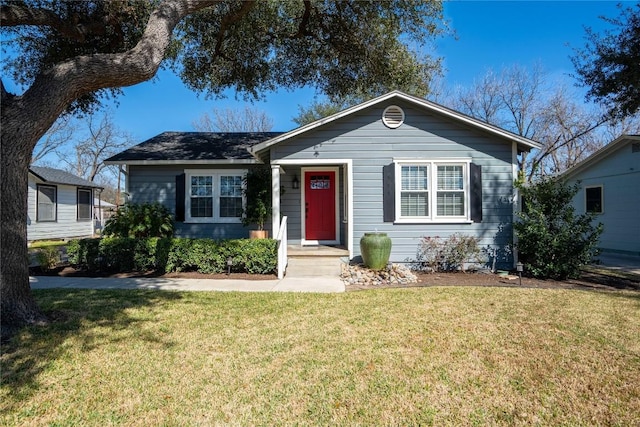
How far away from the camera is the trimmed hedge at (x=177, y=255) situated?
329 inches

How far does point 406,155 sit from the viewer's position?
9.08 meters

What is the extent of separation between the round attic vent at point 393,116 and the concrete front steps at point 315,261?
3.46m

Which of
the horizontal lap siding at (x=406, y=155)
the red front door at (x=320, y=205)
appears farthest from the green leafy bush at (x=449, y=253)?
the red front door at (x=320, y=205)

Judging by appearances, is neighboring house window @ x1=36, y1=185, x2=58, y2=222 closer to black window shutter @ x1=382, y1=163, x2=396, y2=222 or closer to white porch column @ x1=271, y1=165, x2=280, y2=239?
white porch column @ x1=271, y1=165, x2=280, y2=239

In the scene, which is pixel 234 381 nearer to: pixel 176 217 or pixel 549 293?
pixel 549 293

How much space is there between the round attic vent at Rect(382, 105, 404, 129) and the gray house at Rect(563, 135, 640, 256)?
6199 millimetres

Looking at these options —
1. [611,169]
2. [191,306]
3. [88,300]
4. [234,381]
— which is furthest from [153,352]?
[611,169]

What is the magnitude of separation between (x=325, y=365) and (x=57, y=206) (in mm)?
20296

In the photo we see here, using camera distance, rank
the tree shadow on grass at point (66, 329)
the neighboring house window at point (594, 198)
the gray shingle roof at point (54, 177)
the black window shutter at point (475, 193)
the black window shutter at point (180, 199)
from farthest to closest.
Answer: the gray shingle roof at point (54, 177) < the neighboring house window at point (594, 198) < the black window shutter at point (180, 199) < the black window shutter at point (475, 193) < the tree shadow on grass at point (66, 329)

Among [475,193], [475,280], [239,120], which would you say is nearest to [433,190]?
[475,193]

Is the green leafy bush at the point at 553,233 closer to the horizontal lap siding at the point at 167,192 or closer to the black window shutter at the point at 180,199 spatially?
the horizontal lap siding at the point at 167,192

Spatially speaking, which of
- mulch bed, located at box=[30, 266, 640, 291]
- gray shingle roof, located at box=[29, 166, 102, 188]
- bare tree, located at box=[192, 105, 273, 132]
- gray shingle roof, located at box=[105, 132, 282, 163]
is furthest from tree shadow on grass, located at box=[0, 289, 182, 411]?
bare tree, located at box=[192, 105, 273, 132]

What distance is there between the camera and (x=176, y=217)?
34.5 feet

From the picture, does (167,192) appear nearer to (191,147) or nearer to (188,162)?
(188,162)
